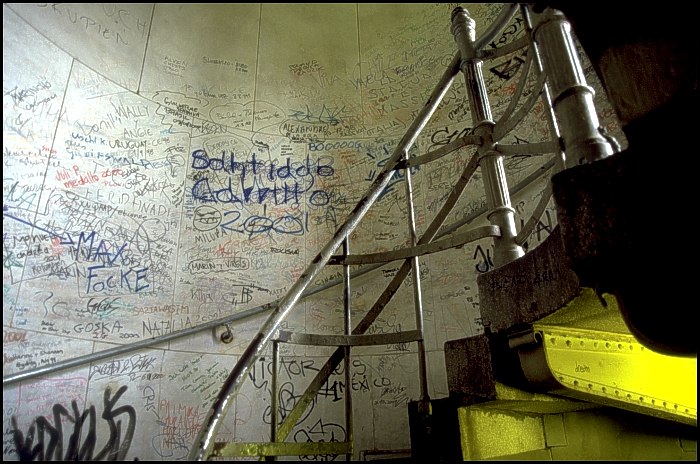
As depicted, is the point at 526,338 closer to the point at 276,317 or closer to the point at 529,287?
the point at 529,287

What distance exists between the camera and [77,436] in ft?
→ 11.4

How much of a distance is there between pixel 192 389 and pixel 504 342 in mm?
3042

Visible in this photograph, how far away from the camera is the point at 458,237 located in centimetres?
200

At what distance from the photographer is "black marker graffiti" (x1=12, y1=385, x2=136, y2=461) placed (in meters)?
3.29

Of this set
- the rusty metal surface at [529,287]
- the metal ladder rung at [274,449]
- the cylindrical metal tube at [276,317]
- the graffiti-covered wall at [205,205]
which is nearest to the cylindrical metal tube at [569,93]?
the rusty metal surface at [529,287]

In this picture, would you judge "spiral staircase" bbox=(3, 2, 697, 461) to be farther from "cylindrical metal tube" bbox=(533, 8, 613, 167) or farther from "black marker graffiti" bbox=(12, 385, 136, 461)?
"black marker graffiti" bbox=(12, 385, 136, 461)

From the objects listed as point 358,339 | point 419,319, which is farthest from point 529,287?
point 358,339

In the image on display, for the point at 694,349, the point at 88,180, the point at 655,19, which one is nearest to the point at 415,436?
the point at 694,349

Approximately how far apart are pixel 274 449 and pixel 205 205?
3.36m

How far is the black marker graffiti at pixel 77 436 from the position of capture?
329 centimetres

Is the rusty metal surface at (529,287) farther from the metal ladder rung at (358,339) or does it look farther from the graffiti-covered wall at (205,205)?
the graffiti-covered wall at (205,205)

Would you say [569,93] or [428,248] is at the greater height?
[569,93]

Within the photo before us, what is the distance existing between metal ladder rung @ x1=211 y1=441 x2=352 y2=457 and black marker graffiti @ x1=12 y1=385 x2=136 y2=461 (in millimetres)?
2514

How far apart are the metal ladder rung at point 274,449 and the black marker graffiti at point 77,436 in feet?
8.25
